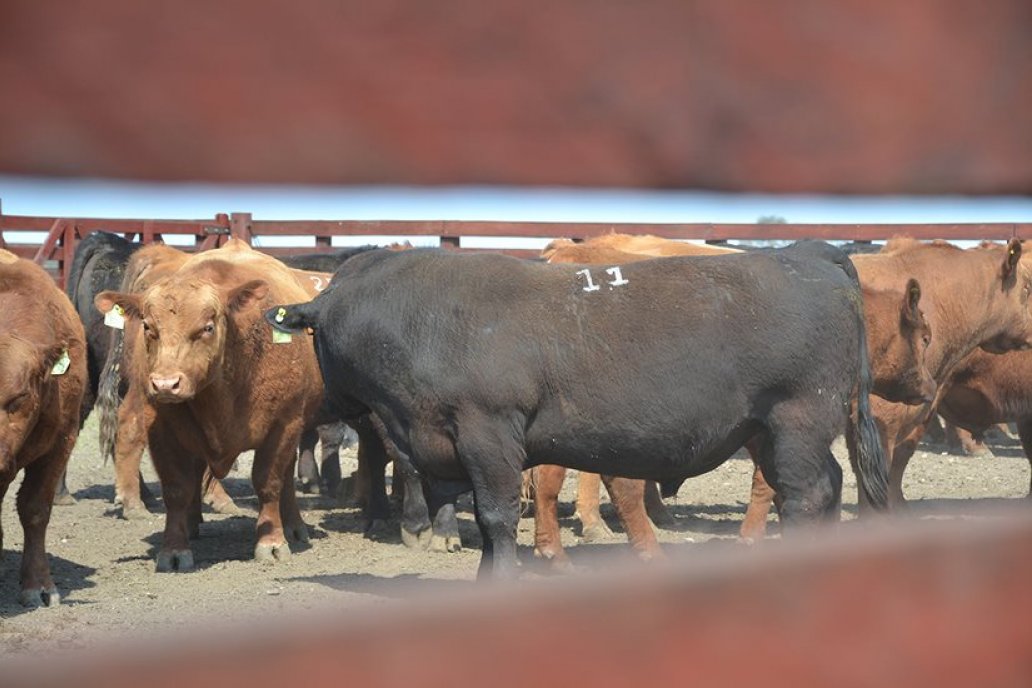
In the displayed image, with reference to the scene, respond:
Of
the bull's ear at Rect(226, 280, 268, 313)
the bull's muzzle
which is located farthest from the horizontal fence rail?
the bull's muzzle

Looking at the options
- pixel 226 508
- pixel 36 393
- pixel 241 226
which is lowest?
pixel 226 508

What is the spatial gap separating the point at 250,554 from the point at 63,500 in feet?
9.55

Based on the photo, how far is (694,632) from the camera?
776mm

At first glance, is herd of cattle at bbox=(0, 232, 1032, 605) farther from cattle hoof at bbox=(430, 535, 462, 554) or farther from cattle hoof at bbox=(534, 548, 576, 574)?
cattle hoof at bbox=(430, 535, 462, 554)

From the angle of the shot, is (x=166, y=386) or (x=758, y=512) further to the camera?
(x=758, y=512)

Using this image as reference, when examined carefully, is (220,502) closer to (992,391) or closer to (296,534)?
(296,534)

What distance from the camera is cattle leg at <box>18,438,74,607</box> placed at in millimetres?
6355

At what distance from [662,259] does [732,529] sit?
3.67 metres

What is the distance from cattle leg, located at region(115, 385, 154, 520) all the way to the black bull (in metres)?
4.35

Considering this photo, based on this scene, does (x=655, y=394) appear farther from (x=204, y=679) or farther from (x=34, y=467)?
(x=204, y=679)

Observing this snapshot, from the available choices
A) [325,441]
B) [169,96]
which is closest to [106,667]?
[169,96]

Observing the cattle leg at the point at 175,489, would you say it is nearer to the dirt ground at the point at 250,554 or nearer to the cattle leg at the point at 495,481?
the dirt ground at the point at 250,554

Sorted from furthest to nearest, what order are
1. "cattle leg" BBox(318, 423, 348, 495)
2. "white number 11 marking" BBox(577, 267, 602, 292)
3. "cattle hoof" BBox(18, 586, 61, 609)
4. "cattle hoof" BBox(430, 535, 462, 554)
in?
1. "cattle leg" BBox(318, 423, 348, 495)
2. "cattle hoof" BBox(430, 535, 462, 554)
3. "cattle hoof" BBox(18, 586, 61, 609)
4. "white number 11 marking" BBox(577, 267, 602, 292)

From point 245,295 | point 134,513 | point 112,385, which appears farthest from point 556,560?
point 112,385
